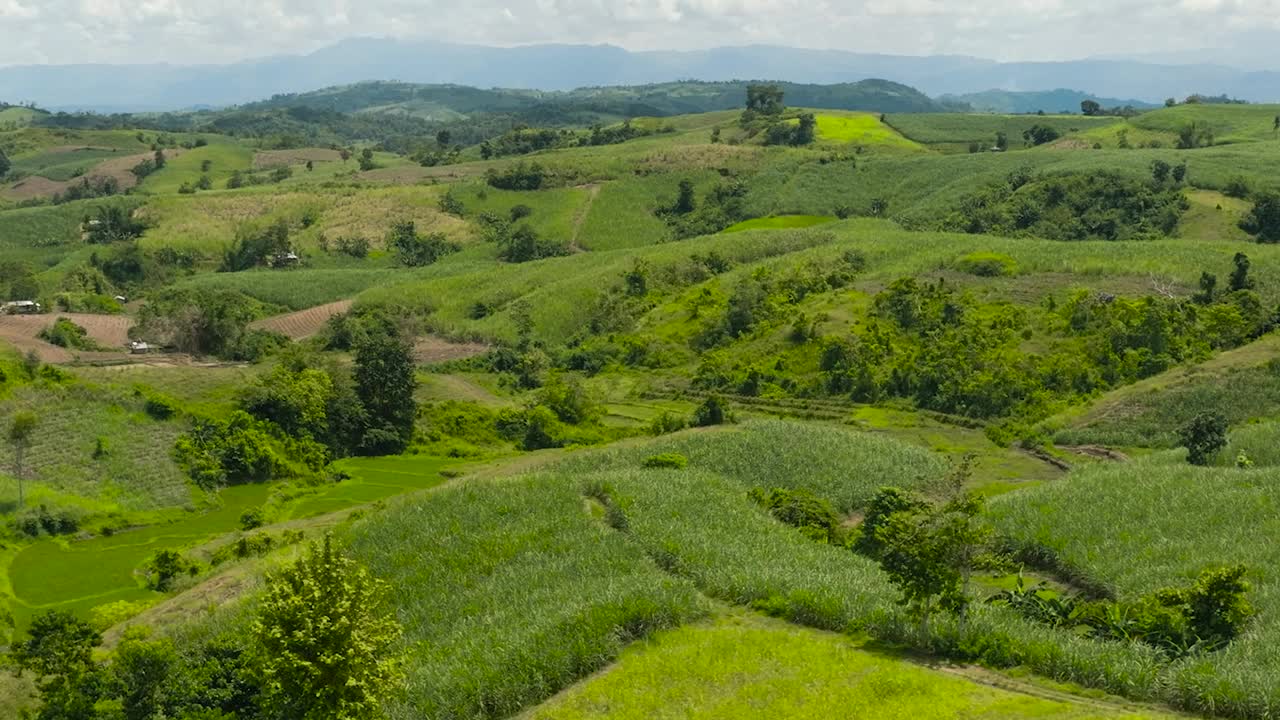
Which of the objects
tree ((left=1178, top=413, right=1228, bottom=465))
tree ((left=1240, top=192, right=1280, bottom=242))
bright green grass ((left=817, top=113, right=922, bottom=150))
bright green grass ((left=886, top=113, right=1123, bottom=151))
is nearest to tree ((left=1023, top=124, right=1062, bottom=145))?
bright green grass ((left=886, top=113, right=1123, bottom=151))

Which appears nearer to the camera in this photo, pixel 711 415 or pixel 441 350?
pixel 711 415

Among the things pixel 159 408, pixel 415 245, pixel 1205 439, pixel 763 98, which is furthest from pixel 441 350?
pixel 763 98

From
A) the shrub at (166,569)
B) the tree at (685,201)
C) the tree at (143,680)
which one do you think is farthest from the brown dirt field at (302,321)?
the tree at (143,680)

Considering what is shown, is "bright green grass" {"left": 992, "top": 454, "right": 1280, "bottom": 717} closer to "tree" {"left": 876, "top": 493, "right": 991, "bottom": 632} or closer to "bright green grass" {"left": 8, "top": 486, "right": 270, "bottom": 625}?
"tree" {"left": 876, "top": 493, "right": 991, "bottom": 632}

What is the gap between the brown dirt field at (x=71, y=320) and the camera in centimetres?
7675

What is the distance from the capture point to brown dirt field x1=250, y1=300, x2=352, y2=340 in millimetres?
97625

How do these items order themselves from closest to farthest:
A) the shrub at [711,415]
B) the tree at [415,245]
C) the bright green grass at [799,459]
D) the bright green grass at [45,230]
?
the bright green grass at [799,459], the shrub at [711,415], the bright green grass at [45,230], the tree at [415,245]

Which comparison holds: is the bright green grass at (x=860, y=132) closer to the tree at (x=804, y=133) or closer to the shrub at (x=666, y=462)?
the tree at (x=804, y=133)

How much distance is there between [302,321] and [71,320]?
20366 millimetres

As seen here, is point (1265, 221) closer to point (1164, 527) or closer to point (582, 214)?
point (1164, 527)

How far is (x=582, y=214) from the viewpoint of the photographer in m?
140

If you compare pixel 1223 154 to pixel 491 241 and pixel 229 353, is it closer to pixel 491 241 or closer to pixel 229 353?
pixel 491 241

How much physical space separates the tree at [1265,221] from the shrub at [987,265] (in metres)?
31.7

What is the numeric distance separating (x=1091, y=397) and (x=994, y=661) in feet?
152
